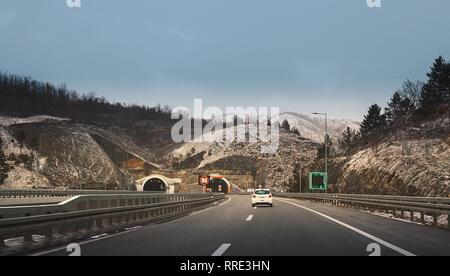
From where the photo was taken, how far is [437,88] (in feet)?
216

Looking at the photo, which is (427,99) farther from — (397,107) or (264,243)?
(264,243)

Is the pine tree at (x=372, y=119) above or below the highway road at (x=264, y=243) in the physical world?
above

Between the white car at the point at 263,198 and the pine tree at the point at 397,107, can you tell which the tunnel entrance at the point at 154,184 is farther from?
the white car at the point at 263,198

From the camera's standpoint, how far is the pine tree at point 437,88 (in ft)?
209

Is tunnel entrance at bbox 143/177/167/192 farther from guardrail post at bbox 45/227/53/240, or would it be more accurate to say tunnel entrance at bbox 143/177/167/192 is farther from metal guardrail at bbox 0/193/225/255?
guardrail post at bbox 45/227/53/240

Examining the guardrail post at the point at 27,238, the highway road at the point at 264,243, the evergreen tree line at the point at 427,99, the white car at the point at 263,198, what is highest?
the evergreen tree line at the point at 427,99

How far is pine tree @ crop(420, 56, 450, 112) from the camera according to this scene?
6369 cm

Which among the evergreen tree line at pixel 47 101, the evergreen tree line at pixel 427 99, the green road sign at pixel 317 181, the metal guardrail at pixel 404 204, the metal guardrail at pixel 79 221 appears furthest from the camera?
the evergreen tree line at pixel 47 101

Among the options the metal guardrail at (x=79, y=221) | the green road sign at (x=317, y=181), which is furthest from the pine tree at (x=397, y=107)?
the metal guardrail at (x=79, y=221)

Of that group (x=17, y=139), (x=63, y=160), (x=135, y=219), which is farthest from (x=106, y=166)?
(x=135, y=219)

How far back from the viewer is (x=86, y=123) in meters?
147
